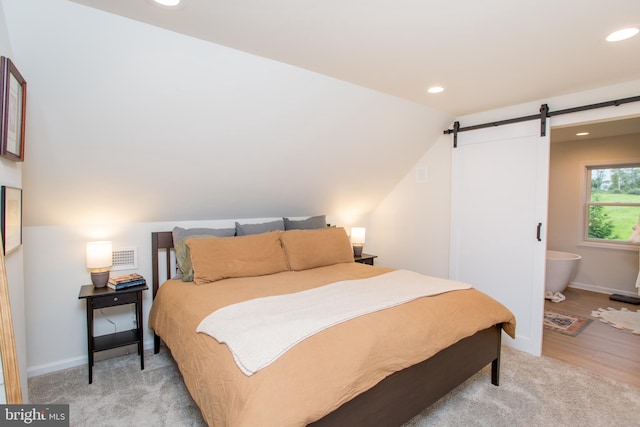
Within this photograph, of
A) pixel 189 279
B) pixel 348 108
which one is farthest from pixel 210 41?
pixel 189 279

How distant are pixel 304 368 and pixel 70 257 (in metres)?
2.32

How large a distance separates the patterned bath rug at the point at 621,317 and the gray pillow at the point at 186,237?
4.29 metres

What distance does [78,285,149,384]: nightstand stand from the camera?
2.36 m

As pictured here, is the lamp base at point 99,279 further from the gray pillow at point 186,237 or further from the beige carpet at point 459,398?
the beige carpet at point 459,398

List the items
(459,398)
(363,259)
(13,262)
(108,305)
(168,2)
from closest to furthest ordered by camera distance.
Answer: (168,2)
(13,262)
(459,398)
(108,305)
(363,259)

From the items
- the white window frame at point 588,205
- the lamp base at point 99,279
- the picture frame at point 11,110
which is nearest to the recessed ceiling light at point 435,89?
the picture frame at point 11,110

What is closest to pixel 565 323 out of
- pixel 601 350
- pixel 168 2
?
pixel 601 350

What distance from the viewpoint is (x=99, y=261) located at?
251 cm

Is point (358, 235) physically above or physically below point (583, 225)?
below

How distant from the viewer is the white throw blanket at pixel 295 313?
142 centimetres

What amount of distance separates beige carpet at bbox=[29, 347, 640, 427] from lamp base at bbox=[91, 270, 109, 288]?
663 mm

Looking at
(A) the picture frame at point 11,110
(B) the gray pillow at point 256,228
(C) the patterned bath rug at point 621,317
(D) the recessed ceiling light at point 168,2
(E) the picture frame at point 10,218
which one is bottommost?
(C) the patterned bath rug at point 621,317

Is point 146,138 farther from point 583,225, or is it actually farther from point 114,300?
point 583,225

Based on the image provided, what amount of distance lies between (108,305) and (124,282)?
192mm
